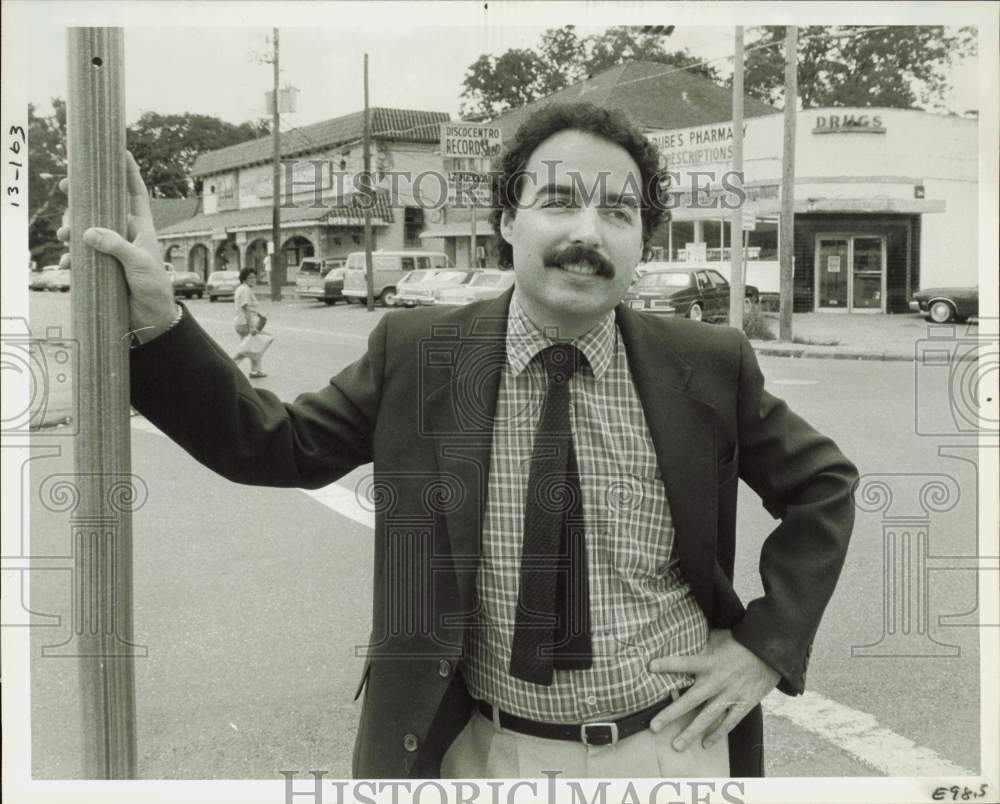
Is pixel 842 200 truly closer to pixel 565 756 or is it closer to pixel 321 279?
pixel 321 279

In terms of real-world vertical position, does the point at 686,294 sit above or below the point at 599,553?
above

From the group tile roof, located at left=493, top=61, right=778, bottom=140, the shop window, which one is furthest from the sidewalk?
the shop window

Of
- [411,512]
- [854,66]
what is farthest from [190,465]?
[854,66]

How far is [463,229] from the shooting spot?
1.82m

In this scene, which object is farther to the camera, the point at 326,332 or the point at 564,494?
the point at 326,332

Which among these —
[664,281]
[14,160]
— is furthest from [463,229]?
[14,160]

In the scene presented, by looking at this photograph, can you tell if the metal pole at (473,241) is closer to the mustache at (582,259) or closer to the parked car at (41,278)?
the mustache at (582,259)

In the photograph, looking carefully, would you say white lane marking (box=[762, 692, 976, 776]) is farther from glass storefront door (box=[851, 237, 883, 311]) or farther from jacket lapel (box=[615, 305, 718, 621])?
glass storefront door (box=[851, 237, 883, 311])

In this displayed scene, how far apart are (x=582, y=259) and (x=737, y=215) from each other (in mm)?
414

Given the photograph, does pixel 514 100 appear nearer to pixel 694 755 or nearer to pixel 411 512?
pixel 411 512

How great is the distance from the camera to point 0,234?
1.65 m

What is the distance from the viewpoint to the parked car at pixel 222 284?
182 centimetres

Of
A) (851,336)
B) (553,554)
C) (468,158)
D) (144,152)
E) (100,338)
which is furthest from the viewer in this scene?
(851,336)

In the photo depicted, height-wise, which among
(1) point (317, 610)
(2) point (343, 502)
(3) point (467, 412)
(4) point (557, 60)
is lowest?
(1) point (317, 610)
